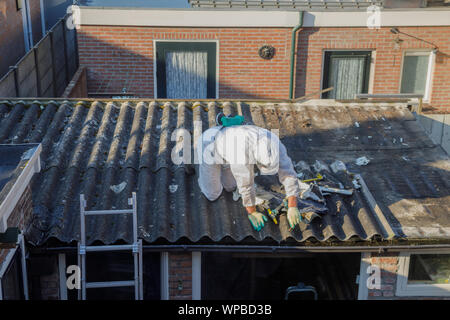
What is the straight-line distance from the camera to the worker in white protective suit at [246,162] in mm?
6316

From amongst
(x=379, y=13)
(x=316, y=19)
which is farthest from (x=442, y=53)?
(x=316, y=19)

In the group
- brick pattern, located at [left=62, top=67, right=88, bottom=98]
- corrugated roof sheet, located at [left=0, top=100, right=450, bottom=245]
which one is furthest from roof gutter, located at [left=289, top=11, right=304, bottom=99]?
brick pattern, located at [left=62, top=67, right=88, bottom=98]

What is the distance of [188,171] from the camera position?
7.09 metres

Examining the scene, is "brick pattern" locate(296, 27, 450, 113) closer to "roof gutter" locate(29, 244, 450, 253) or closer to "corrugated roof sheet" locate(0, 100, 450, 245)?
"corrugated roof sheet" locate(0, 100, 450, 245)

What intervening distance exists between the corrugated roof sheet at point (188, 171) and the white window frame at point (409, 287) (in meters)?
0.51

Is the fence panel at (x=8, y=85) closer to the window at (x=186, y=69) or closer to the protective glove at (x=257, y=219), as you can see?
the window at (x=186, y=69)

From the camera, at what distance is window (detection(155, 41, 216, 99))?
40.4 feet

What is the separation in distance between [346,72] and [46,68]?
6.98 meters

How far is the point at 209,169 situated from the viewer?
6.50 m

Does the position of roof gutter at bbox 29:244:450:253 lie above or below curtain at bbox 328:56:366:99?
below

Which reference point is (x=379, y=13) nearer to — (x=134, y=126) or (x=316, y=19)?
(x=316, y=19)

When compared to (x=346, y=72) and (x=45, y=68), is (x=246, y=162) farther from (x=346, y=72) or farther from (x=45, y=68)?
(x=45, y=68)

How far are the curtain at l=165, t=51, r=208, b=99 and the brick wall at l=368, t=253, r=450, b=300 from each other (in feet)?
23.2

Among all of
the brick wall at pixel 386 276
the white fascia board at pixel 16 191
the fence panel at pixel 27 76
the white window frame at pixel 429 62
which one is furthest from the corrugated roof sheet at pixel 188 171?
the white window frame at pixel 429 62
